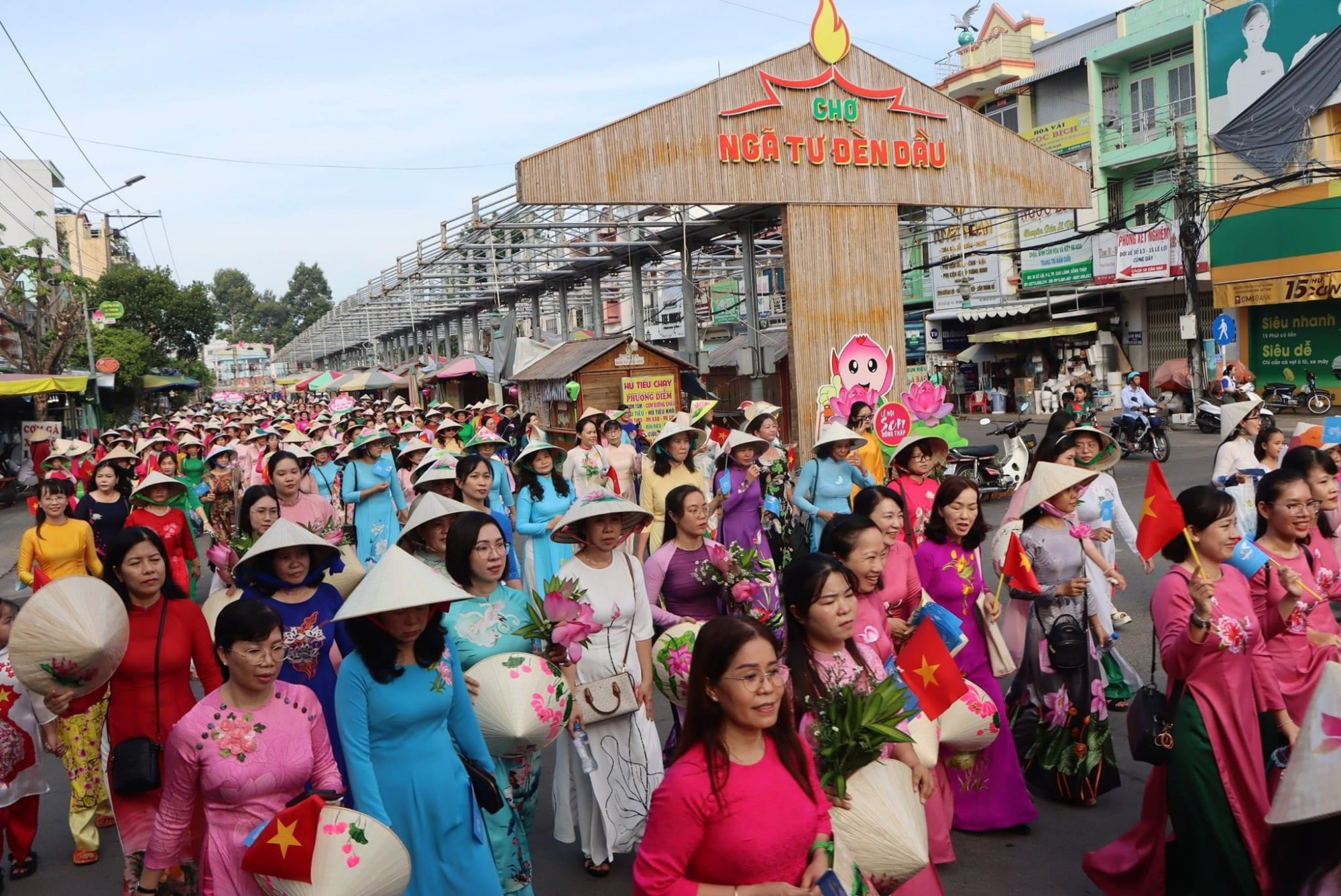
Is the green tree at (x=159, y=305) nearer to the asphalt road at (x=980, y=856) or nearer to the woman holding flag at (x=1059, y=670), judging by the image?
the asphalt road at (x=980, y=856)

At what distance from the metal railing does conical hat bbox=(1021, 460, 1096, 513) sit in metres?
25.9

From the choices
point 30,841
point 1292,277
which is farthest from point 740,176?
point 1292,277

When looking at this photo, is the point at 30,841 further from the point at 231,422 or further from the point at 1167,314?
the point at 1167,314

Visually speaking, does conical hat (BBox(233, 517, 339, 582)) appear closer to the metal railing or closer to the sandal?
the sandal

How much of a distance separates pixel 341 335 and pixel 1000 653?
5653 centimetres

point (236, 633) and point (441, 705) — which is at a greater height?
point (236, 633)

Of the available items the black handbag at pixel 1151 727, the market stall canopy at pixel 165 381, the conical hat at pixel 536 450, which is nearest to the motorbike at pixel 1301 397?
the conical hat at pixel 536 450

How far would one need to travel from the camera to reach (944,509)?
201 inches

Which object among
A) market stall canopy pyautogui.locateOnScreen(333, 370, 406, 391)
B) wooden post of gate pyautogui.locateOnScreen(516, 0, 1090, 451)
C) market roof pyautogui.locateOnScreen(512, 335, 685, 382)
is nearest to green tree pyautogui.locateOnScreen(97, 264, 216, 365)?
market stall canopy pyautogui.locateOnScreen(333, 370, 406, 391)

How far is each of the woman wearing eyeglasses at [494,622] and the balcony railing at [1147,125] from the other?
91.1ft

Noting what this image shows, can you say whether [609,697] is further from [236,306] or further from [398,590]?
[236,306]

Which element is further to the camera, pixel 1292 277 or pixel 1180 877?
pixel 1292 277

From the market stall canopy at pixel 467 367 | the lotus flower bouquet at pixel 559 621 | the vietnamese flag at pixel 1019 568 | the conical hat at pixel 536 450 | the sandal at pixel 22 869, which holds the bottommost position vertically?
the sandal at pixel 22 869

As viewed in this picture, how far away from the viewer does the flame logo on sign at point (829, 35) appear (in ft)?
55.5
